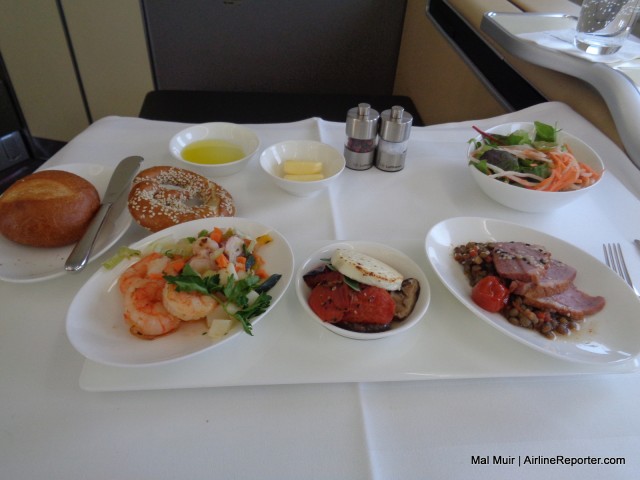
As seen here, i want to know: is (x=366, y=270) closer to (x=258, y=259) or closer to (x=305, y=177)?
(x=258, y=259)

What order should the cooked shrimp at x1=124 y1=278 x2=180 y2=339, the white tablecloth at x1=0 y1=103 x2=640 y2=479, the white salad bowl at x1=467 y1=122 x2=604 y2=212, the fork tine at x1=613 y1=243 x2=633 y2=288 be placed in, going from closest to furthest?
the white tablecloth at x1=0 y1=103 x2=640 y2=479, the cooked shrimp at x1=124 y1=278 x2=180 y2=339, the fork tine at x1=613 y1=243 x2=633 y2=288, the white salad bowl at x1=467 y1=122 x2=604 y2=212

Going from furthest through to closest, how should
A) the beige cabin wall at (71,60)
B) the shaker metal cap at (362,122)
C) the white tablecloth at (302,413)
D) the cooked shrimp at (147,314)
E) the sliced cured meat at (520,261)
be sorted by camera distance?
the beige cabin wall at (71,60) < the shaker metal cap at (362,122) < the sliced cured meat at (520,261) < the cooked shrimp at (147,314) < the white tablecloth at (302,413)

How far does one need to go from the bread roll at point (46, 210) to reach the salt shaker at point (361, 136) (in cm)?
72

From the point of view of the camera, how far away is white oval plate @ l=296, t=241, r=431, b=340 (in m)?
0.71

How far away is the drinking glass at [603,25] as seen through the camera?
139cm

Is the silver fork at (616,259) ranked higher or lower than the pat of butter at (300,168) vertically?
lower

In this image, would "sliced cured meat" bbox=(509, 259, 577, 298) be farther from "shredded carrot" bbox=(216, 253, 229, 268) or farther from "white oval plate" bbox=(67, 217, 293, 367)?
"shredded carrot" bbox=(216, 253, 229, 268)

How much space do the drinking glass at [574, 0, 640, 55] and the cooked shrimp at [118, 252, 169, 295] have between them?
1.66m

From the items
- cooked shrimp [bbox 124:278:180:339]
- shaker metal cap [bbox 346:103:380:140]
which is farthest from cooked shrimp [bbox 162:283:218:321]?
shaker metal cap [bbox 346:103:380:140]

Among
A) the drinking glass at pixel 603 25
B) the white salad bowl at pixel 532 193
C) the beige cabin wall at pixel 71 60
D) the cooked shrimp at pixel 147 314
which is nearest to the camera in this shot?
the cooked shrimp at pixel 147 314

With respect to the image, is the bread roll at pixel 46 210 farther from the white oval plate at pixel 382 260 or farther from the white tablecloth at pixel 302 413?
the white oval plate at pixel 382 260

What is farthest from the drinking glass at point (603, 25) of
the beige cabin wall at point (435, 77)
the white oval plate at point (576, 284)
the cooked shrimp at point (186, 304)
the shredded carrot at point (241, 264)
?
the cooked shrimp at point (186, 304)

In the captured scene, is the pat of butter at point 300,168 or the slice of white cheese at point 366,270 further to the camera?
the pat of butter at point 300,168

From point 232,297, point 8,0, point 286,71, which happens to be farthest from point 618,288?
point 8,0
